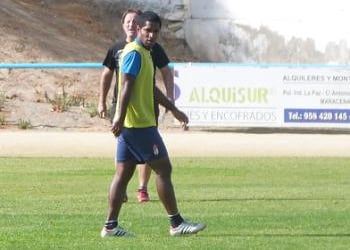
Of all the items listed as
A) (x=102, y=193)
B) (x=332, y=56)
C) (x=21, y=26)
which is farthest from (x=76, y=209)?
(x=332, y=56)

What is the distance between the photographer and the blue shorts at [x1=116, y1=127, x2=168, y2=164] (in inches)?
420

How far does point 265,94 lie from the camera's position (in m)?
24.9

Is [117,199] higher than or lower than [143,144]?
lower

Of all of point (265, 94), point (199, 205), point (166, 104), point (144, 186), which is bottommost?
point (265, 94)

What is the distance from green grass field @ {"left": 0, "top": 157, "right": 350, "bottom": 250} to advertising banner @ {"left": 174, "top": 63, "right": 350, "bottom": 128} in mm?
5393

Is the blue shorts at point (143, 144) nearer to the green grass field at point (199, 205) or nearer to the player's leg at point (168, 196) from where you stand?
the player's leg at point (168, 196)

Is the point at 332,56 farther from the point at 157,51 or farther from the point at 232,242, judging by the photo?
the point at 232,242

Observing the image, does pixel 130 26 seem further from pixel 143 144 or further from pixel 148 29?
pixel 143 144

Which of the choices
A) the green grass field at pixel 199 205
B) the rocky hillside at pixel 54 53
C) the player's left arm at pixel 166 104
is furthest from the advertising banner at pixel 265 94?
the player's left arm at pixel 166 104

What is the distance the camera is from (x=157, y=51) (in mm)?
13000

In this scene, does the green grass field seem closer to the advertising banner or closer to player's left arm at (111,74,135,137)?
player's left arm at (111,74,135,137)

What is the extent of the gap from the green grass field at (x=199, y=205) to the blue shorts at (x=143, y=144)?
27.2 inches

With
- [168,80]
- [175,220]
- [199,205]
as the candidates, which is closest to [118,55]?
[168,80]

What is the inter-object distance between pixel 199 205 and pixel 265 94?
12009 millimetres
